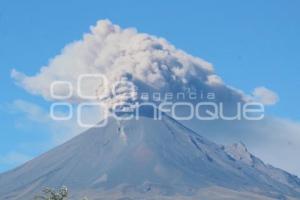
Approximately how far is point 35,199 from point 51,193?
78.0 inches

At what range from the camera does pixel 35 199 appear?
50.6 m

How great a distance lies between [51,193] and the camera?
49.1m
